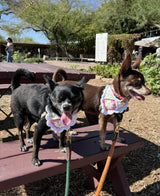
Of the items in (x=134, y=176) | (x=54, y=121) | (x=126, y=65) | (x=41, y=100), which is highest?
(x=126, y=65)

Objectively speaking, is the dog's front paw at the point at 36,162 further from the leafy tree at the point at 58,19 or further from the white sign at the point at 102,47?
the leafy tree at the point at 58,19

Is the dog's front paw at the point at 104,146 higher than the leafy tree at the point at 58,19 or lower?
lower

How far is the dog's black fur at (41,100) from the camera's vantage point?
1.40m

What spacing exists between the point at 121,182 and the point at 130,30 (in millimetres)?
25470

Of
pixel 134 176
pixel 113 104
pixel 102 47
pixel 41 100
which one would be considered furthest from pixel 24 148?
pixel 102 47

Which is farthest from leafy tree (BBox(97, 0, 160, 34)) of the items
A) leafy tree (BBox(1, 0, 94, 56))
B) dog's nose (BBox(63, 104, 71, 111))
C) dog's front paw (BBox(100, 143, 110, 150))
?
dog's nose (BBox(63, 104, 71, 111))

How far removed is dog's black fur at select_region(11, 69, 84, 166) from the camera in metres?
1.40

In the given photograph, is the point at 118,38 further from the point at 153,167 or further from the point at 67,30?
the point at 153,167

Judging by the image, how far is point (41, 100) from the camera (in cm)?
179

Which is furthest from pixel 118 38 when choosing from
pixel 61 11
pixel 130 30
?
pixel 61 11

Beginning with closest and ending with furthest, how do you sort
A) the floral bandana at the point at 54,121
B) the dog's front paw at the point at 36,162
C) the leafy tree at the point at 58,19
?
the floral bandana at the point at 54,121
the dog's front paw at the point at 36,162
the leafy tree at the point at 58,19

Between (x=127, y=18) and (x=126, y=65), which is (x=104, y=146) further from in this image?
(x=127, y=18)

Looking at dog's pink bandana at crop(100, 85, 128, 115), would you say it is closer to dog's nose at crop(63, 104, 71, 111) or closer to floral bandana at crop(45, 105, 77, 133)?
floral bandana at crop(45, 105, 77, 133)

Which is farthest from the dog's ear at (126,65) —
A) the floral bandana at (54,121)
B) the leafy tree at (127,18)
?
the leafy tree at (127,18)
